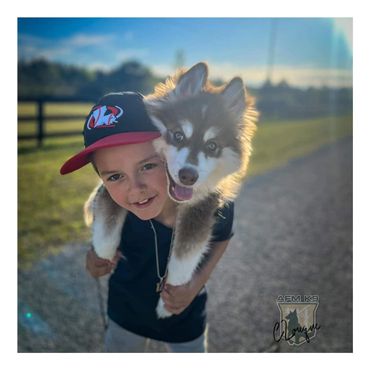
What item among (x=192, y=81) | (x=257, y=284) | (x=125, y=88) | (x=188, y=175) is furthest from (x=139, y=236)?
(x=257, y=284)

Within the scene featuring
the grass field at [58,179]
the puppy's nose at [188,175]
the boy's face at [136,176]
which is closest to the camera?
the puppy's nose at [188,175]

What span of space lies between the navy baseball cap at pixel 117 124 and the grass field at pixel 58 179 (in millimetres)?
854

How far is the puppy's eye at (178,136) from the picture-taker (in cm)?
120

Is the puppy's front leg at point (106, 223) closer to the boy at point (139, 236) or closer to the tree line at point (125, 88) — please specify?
the boy at point (139, 236)

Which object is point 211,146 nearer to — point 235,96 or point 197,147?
point 197,147

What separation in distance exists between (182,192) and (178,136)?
16 centimetres

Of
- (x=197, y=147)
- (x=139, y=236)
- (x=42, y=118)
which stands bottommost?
(x=139, y=236)

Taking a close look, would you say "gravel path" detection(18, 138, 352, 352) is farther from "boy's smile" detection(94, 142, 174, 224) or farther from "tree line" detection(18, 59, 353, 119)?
"boy's smile" detection(94, 142, 174, 224)

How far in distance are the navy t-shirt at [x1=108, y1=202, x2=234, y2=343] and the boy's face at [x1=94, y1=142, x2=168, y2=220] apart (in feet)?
0.31

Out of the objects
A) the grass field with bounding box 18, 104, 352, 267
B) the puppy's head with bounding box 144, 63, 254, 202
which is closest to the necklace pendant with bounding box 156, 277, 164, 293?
the puppy's head with bounding box 144, 63, 254, 202

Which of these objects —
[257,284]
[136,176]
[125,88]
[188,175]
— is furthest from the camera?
[257,284]

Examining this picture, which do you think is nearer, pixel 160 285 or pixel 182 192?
pixel 182 192

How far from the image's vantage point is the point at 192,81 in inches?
48.3

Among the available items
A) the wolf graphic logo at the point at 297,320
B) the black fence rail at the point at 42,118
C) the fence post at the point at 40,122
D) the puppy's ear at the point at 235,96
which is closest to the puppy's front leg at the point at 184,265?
the puppy's ear at the point at 235,96
